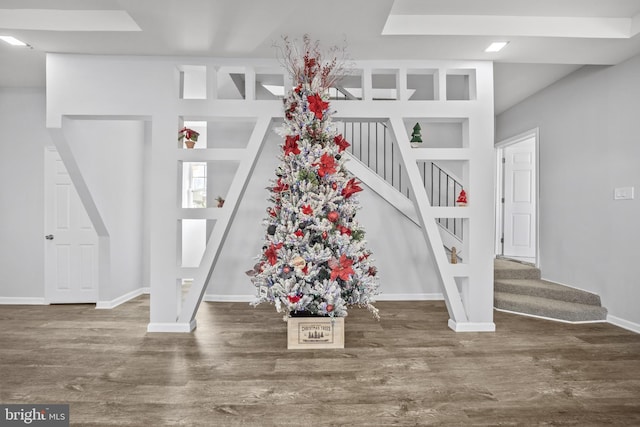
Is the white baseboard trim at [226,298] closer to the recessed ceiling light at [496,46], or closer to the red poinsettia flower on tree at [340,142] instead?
the red poinsettia flower on tree at [340,142]

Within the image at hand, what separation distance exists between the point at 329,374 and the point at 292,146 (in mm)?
1861

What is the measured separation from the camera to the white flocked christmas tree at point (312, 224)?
2.97 meters

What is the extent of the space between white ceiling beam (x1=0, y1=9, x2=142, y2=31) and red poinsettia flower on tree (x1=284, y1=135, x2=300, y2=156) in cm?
158

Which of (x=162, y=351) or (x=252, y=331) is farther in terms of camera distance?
(x=252, y=331)

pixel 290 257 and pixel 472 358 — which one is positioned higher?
pixel 290 257

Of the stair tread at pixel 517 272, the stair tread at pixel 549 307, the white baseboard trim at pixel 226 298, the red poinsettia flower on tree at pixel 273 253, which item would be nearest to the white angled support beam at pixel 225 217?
the red poinsettia flower on tree at pixel 273 253

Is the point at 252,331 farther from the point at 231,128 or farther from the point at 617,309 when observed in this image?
the point at 617,309

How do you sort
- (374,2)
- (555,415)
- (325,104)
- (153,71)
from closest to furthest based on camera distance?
(555,415)
(374,2)
(325,104)
(153,71)

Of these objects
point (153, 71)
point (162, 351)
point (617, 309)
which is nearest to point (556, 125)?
point (617, 309)

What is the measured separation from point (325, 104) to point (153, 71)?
1.80 metres

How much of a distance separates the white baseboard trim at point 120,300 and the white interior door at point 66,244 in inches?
11.3

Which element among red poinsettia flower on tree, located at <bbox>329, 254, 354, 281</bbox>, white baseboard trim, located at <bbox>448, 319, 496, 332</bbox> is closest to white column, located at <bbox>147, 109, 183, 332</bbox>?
red poinsettia flower on tree, located at <bbox>329, 254, 354, 281</bbox>

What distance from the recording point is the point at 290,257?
2.98 m

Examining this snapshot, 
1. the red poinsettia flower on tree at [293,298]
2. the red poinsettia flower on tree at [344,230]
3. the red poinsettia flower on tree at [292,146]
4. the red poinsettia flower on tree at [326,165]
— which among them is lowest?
the red poinsettia flower on tree at [293,298]
